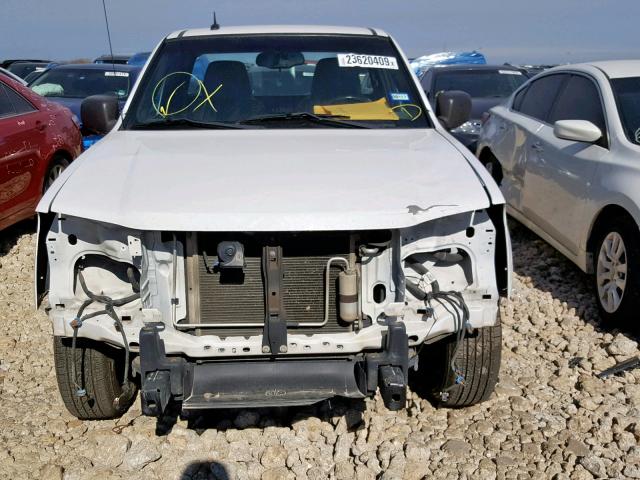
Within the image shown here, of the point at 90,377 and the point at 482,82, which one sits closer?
the point at 90,377

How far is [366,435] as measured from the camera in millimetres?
3471

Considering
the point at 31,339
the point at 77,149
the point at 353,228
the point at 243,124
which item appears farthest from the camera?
the point at 77,149

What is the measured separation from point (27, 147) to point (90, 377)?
11.1ft

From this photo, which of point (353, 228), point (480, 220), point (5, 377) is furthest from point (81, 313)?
point (480, 220)

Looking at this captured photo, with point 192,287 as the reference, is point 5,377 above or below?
below

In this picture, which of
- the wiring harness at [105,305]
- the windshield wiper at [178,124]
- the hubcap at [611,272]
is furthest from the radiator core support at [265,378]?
the hubcap at [611,272]

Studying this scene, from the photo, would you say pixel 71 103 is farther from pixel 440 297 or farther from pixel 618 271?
pixel 440 297

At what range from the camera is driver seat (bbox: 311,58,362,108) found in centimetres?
427

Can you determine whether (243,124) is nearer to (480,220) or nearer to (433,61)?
(480,220)

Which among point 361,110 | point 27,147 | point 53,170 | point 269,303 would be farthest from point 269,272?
point 53,170

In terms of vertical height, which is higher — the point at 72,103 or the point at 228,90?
the point at 228,90

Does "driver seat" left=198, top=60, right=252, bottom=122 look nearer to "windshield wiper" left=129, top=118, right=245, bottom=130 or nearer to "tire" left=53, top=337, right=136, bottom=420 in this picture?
"windshield wiper" left=129, top=118, right=245, bottom=130

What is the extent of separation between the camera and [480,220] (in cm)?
298

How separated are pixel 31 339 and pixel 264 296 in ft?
7.73
